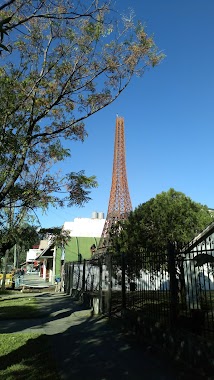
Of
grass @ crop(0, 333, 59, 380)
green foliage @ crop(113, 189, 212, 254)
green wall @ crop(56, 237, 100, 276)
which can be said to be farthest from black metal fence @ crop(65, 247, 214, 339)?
green wall @ crop(56, 237, 100, 276)

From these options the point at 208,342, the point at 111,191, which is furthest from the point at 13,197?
the point at 111,191

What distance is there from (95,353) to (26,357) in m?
1.38

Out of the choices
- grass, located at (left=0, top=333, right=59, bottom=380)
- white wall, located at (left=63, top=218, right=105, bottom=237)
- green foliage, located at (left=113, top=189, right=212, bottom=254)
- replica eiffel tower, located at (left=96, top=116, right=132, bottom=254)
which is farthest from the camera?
Result: replica eiffel tower, located at (left=96, top=116, right=132, bottom=254)

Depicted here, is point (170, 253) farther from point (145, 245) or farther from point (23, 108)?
point (145, 245)

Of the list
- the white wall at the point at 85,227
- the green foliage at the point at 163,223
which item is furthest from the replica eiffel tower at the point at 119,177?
the green foliage at the point at 163,223

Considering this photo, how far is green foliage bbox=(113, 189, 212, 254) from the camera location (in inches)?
630

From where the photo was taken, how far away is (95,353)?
7.52 metres

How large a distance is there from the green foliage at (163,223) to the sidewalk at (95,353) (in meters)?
5.20

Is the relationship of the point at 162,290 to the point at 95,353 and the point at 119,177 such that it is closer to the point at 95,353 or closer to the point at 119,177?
the point at 95,353

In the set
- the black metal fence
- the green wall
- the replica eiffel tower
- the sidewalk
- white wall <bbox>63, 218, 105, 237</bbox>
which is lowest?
the sidewalk

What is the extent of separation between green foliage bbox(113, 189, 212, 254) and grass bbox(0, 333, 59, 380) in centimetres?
771

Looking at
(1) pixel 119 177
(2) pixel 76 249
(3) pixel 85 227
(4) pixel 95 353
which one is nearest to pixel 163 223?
(4) pixel 95 353

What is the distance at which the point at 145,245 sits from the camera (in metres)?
16.3

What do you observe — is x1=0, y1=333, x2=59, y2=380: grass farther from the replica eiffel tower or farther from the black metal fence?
the replica eiffel tower
